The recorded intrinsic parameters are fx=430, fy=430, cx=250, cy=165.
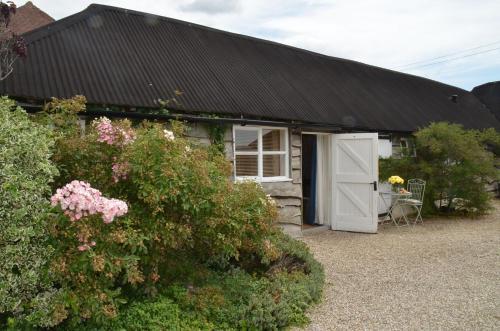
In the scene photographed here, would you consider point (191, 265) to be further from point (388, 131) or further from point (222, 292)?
point (388, 131)

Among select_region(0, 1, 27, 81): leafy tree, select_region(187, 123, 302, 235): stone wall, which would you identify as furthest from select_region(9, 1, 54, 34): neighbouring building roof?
select_region(187, 123, 302, 235): stone wall

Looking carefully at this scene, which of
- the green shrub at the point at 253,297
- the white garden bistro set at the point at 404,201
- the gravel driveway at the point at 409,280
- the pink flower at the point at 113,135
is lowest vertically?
the gravel driveway at the point at 409,280

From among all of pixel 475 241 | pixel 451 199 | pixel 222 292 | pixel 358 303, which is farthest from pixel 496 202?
pixel 222 292

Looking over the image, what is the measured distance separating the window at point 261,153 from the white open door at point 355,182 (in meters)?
1.55

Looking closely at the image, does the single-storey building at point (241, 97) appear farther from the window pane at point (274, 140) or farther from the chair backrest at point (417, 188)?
the chair backrest at point (417, 188)

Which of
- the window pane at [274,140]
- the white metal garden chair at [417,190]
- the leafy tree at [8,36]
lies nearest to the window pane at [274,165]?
the window pane at [274,140]

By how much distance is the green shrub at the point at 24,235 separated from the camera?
3.54m

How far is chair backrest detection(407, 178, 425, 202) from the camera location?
1136 centimetres

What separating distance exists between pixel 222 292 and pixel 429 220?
874 cm

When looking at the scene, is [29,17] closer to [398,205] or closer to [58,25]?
[58,25]

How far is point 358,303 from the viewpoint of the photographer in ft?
16.3

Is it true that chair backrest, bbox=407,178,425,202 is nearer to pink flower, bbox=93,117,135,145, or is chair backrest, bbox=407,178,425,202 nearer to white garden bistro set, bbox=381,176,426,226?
white garden bistro set, bbox=381,176,426,226

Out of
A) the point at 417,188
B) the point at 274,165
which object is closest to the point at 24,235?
the point at 274,165

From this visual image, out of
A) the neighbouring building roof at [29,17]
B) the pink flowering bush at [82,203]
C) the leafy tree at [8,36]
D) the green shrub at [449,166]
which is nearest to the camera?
the pink flowering bush at [82,203]
